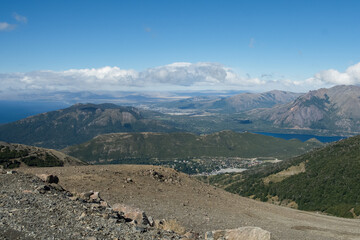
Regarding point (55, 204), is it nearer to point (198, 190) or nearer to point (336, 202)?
point (198, 190)

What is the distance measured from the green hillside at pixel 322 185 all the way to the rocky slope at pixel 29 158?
211ft

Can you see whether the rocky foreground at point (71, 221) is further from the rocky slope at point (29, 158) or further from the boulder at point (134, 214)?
the rocky slope at point (29, 158)

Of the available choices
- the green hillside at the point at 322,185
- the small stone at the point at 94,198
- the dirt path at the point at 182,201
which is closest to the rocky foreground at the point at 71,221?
the small stone at the point at 94,198

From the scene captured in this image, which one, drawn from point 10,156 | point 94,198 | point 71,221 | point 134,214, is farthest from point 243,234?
point 10,156

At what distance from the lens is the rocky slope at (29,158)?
60331mm

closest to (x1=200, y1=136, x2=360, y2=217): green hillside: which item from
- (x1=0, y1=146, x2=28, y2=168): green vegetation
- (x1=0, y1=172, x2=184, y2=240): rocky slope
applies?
(x1=0, y1=172, x2=184, y2=240): rocky slope

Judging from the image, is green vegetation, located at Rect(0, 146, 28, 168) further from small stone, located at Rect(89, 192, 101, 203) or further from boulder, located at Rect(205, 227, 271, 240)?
boulder, located at Rect(205, 227, 271, 240)

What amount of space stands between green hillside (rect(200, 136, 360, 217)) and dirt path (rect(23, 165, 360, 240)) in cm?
3618

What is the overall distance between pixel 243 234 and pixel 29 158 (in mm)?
62772

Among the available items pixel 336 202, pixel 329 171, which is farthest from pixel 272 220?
pixel 329 171

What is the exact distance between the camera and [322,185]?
83562 mm

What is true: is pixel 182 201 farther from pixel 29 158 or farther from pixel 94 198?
pixel 29 158

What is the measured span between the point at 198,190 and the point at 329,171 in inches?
3024

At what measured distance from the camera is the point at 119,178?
29.6 metres
